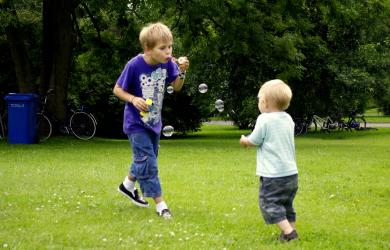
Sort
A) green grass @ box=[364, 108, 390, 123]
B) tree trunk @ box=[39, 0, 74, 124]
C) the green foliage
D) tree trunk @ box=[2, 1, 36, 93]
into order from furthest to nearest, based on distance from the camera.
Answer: green grass @ box=[364, 108, 390, 123] < tree trunk @ box=[2, 1, 36, 93] < tree trunk @ box=[39, 0, 74, 124] < the green foliage

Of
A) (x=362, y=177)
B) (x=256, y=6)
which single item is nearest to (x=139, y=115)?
(x=362, y=177)

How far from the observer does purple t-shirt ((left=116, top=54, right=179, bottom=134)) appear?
6680mm

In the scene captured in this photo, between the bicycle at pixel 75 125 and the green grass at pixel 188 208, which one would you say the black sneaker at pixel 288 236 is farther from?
the bicycle at pixel 75 125

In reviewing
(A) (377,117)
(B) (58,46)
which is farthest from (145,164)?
(A) (377,117)

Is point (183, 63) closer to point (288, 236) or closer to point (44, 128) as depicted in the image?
point (288, 236)

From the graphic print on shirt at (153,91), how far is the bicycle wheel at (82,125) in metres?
13.0

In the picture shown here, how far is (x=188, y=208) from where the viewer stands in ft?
23.6

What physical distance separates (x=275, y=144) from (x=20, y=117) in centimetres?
1316

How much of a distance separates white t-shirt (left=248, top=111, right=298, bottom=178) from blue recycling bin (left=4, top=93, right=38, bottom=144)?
12951 millimetres

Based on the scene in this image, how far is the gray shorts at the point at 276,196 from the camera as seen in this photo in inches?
216

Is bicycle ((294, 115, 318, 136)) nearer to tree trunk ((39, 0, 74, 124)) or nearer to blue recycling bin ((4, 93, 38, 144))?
tree trunk ((39, 0, 74, 124))

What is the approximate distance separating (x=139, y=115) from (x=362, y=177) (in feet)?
16.3

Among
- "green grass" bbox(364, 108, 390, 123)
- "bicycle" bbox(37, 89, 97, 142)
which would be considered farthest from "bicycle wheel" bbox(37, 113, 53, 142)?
"green grass" bbox(364, 108, 390, 123)

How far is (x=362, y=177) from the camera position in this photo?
1037cm
